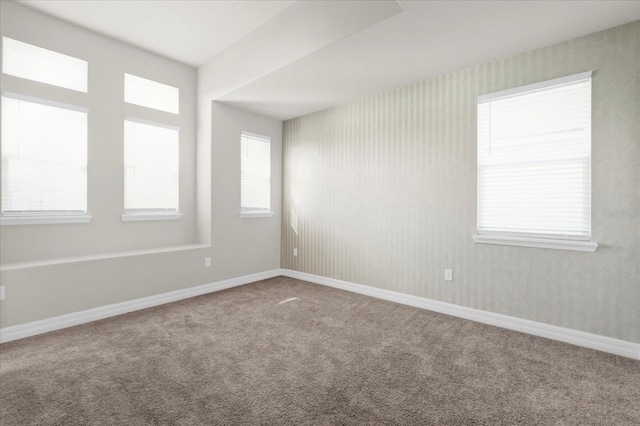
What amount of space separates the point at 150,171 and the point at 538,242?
4493 millimetres

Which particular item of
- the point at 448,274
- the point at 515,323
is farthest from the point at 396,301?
the point at 515,323

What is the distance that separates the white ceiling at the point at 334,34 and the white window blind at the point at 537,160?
49 cm

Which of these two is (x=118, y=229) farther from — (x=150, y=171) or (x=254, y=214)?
(x=254, y=214)

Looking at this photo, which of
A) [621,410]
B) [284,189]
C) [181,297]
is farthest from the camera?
[284,189]

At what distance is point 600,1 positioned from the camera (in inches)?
85.0

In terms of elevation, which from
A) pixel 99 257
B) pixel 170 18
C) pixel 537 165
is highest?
pixel 170 18

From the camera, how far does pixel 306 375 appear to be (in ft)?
6.91

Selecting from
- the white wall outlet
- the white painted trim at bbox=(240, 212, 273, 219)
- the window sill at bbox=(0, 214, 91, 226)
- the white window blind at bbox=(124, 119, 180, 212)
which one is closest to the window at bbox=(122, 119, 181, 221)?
the white window blind at bbox=(124, 119, 180, 212)

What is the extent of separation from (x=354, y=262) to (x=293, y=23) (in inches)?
117

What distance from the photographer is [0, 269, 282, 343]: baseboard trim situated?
271cm

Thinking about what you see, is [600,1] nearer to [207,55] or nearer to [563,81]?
[563,81]

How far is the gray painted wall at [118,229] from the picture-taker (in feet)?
9.53

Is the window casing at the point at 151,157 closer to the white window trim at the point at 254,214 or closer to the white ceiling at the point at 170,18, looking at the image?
the white ceiling at the point at 170,18

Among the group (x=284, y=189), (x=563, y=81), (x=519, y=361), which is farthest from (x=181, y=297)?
(x=563, y=81)
